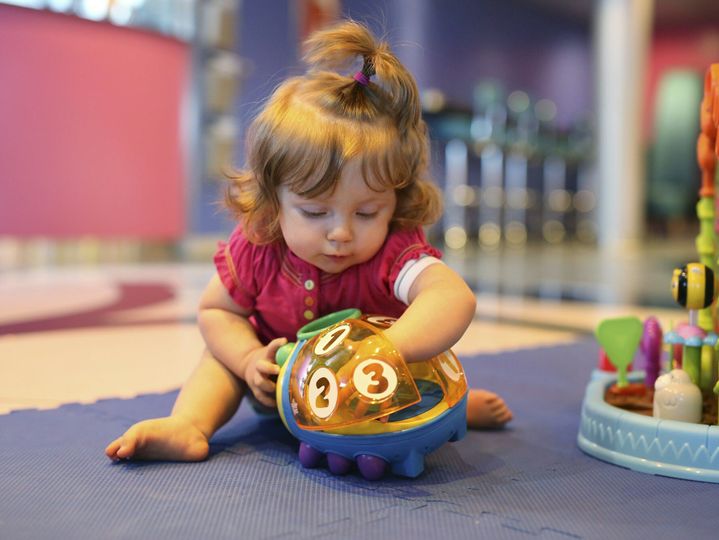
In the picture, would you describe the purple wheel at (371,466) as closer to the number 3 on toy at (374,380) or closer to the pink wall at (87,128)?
the number 3 on toy at (374,380)

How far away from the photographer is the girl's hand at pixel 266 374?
3.39ft

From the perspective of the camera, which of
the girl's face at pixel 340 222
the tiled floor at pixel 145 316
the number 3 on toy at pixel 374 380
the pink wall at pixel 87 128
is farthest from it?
the pink wall at pixel 87 128

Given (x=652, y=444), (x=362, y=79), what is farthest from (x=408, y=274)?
(x=652, y=444)

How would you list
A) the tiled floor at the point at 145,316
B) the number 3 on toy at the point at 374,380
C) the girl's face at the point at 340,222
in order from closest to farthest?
the number 3 on toy at the point at 374,380, the girl's face at the point at 340,222, the tiled floor at the point at 145,316

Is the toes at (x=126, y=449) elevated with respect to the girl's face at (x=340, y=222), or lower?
lower

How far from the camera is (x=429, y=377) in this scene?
974 millimetres

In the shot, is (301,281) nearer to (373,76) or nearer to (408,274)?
(408,274)

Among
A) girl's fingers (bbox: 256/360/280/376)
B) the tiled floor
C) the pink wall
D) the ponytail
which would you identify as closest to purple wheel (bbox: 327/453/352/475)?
girl's fingers (bbox: 256/360/280/376)

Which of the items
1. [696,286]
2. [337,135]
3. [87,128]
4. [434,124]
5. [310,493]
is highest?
[434,124]

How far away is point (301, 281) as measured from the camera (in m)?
1.13

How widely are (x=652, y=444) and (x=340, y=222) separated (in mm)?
442

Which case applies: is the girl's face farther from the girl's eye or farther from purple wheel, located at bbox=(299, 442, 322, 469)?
purple wheel, located at bbox=(299, 442, 322, 469)

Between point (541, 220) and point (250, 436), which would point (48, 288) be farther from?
point (541, 220)

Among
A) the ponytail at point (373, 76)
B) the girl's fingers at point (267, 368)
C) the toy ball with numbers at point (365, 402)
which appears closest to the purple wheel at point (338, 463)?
the toy ball with numbers at point (365, 402)
